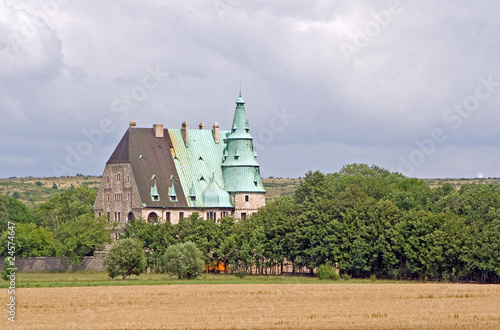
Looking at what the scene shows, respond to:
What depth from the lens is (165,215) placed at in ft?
450

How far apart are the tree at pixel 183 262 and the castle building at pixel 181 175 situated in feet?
89.2

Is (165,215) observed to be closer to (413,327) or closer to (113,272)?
(113,272)

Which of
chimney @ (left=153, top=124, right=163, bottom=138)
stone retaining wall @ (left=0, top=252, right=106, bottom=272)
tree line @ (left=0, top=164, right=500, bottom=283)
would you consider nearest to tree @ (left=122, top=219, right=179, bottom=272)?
tree line @ (left=0, top=164, right=500, bottom=283)

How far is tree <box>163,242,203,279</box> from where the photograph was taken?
10612cm

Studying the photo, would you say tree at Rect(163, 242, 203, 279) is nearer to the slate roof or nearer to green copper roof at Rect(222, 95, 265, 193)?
the slate roof

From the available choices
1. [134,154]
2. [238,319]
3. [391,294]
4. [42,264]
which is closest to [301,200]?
[134,154]

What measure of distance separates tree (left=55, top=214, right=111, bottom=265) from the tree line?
299 millimetres

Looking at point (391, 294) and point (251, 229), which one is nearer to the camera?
point (391, 294)

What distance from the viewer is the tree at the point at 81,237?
422ft

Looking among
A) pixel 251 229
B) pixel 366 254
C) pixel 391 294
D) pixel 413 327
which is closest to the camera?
pixel 413 327

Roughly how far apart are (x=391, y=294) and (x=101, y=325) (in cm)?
2821

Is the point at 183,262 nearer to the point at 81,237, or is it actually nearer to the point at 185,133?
the point at 81,237

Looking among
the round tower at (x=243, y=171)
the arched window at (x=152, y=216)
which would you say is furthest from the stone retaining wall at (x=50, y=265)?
the round tower at (x=243, y=171)

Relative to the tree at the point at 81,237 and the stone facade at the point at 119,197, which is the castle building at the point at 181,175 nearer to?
the stone facade at the point at 119,197
